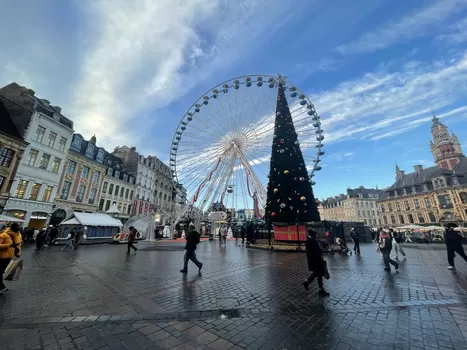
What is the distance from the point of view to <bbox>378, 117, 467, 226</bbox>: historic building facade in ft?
140

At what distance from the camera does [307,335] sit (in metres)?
3.17

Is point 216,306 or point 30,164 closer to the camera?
point 216,306

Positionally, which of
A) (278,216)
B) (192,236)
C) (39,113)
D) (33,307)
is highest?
(39,113)

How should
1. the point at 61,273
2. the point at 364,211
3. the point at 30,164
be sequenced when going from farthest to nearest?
the point at 364,211 → the point at 30,164 → the point at 61,273

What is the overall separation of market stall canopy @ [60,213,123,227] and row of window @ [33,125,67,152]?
35.2 ft

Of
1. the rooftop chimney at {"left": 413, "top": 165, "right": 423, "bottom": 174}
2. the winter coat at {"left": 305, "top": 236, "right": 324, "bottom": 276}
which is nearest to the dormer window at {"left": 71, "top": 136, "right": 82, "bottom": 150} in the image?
the winter coat at {"left": 305, "top": 236, "right": 324, "bottom": 276}

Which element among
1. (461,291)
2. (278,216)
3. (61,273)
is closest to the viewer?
(461,291)

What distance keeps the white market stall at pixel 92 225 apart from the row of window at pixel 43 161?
8.36m

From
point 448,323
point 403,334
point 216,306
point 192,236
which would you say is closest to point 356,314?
point 403,334

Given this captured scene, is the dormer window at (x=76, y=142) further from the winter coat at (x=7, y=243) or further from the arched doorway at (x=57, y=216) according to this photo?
the winter coat at (x=7, y=243)

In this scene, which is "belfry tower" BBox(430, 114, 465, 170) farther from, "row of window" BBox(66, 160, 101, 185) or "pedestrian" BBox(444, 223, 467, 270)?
"row of window" BBox(66, 160, 101, 185)

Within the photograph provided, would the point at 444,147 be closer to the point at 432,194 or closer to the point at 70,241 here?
the point at 432,194

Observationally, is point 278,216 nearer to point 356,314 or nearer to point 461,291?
point 461,291

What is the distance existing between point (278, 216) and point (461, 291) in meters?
11.2
